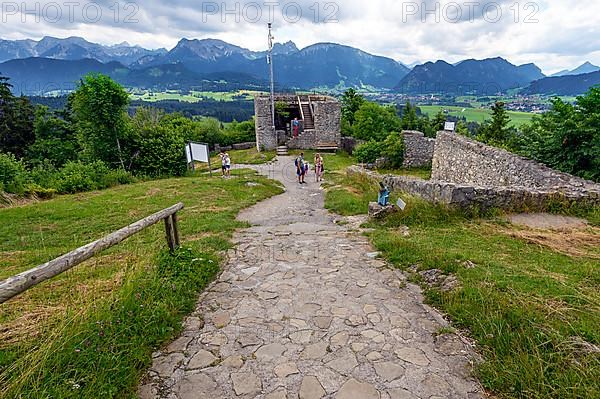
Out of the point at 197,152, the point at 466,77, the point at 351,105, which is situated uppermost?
the point at 466,77

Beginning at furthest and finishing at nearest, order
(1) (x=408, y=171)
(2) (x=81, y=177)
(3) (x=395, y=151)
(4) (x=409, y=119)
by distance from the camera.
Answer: (4) (x=409, y=119), (3) (x=395, y=151), (1) (x=408, y=171), (2) (x=81, y=177)

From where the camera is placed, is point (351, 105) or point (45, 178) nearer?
point (45, 178)

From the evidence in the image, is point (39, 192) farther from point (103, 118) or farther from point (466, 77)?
point (466, 77)


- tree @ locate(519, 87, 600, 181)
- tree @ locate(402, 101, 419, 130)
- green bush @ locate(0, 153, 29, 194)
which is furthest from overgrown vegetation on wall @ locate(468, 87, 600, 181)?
tree @ locate(402, 101, 419, 130)

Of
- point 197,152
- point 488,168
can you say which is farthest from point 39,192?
point 488,168

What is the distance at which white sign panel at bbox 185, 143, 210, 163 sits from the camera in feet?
61.8

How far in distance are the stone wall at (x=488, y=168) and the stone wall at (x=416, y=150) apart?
4.23 m

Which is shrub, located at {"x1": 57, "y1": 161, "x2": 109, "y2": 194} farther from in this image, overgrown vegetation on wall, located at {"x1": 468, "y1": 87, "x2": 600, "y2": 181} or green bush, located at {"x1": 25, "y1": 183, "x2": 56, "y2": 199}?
overgrown vegetation on wall, located at {"x1": 468, "y1": 87, "x2": 600, "y2": 181}

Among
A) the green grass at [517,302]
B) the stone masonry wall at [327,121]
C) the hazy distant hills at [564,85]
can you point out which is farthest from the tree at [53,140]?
the hazy distant hills at [564,85]

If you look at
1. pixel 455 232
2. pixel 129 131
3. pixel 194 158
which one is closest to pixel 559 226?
pixel 455 232

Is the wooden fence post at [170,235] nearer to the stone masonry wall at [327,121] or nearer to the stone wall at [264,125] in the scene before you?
the stone masonry wall at [327,121]

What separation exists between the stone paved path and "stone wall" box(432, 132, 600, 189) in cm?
656

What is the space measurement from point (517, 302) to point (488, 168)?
33.1ft

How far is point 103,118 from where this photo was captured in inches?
727
